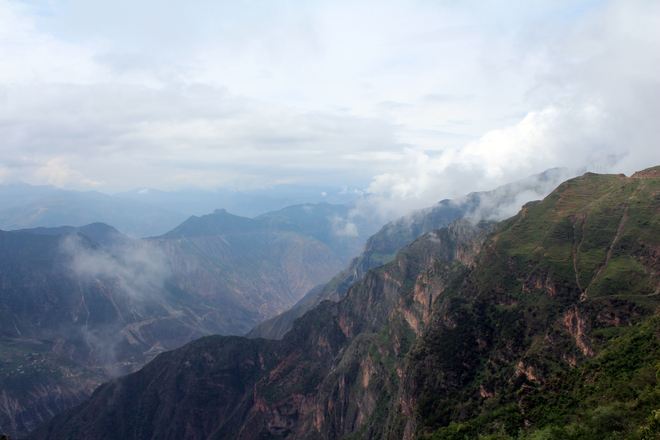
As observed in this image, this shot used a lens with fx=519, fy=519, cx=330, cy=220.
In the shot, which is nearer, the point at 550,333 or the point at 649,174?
the point at 550,333

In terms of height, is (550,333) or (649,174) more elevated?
(649,174)

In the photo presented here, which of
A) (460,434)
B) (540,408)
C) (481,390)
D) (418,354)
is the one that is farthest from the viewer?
(418,354)

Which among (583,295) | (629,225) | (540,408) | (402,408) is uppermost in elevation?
(629,225)

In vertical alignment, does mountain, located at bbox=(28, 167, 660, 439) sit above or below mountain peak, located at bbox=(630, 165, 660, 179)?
below

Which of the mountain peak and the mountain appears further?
Result: the mountain peak

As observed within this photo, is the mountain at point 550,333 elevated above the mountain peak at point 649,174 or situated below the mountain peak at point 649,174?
below

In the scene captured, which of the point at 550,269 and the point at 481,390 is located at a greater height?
the point at 550,269

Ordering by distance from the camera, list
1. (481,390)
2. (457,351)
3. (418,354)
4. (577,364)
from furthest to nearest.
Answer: (418,354)
(457,351)
(481,390)
(577,364)

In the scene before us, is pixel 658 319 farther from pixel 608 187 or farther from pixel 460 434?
pixel 608 187

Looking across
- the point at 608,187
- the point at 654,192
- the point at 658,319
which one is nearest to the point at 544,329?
the point at 658,319

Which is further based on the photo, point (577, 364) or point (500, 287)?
point (500, 287)

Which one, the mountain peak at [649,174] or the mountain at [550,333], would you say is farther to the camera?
the mountain peak at [649,174]
